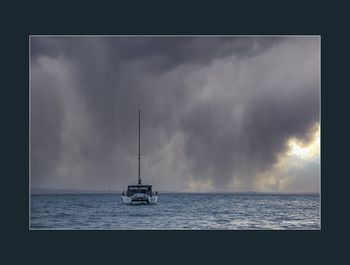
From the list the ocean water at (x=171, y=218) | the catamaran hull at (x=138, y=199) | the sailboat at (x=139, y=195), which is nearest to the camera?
the ocean water at (x=171, y=218)

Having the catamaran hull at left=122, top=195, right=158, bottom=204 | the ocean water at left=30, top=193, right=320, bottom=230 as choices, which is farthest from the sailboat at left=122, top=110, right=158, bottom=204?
the ocean water at left=30, top=193, right=320, bottom=230

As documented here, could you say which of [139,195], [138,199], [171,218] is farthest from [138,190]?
[171,218]

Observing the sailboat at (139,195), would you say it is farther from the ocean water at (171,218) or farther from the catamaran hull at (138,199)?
the ocean water at (171,218)

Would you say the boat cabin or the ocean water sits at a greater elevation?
the boat cabin

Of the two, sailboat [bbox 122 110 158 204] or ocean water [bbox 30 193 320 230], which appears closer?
ocean water [bbox 30 193 320 230]

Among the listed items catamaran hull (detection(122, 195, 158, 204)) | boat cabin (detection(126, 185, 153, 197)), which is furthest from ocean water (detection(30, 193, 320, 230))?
catamaran hull (detection(122, 195, 158, 204))

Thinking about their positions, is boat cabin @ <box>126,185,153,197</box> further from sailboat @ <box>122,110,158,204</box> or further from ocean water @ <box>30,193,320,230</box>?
ocean water @ <box>30,193,320,230</box>

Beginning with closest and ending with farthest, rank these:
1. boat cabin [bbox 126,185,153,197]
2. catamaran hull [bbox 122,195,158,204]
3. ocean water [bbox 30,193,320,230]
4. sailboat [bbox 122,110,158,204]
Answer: ocean water [bbox 30,193,320,230] < boat cabin [bbox 126,185,153,197] < sailboat [bbox 122,110,158,204] < catamaran hull [bbox 122,195,158,204]

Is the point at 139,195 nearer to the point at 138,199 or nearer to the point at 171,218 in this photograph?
the point at 138,199

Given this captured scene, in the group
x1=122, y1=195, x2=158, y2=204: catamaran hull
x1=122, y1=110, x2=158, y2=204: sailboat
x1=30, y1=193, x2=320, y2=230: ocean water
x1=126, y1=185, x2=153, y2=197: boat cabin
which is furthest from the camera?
x1=122, y1=195, x2=158, y2=204: catamaran hull

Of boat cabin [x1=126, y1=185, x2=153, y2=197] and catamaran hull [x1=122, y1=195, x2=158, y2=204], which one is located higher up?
boat cabin [x1=126, y1=185, x2=153, y2=197]

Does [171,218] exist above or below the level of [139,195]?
below

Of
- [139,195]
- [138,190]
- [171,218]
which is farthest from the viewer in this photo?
[139,195]

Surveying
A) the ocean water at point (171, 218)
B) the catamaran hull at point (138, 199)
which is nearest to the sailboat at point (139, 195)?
the catamaran hull at point (138, 199)
